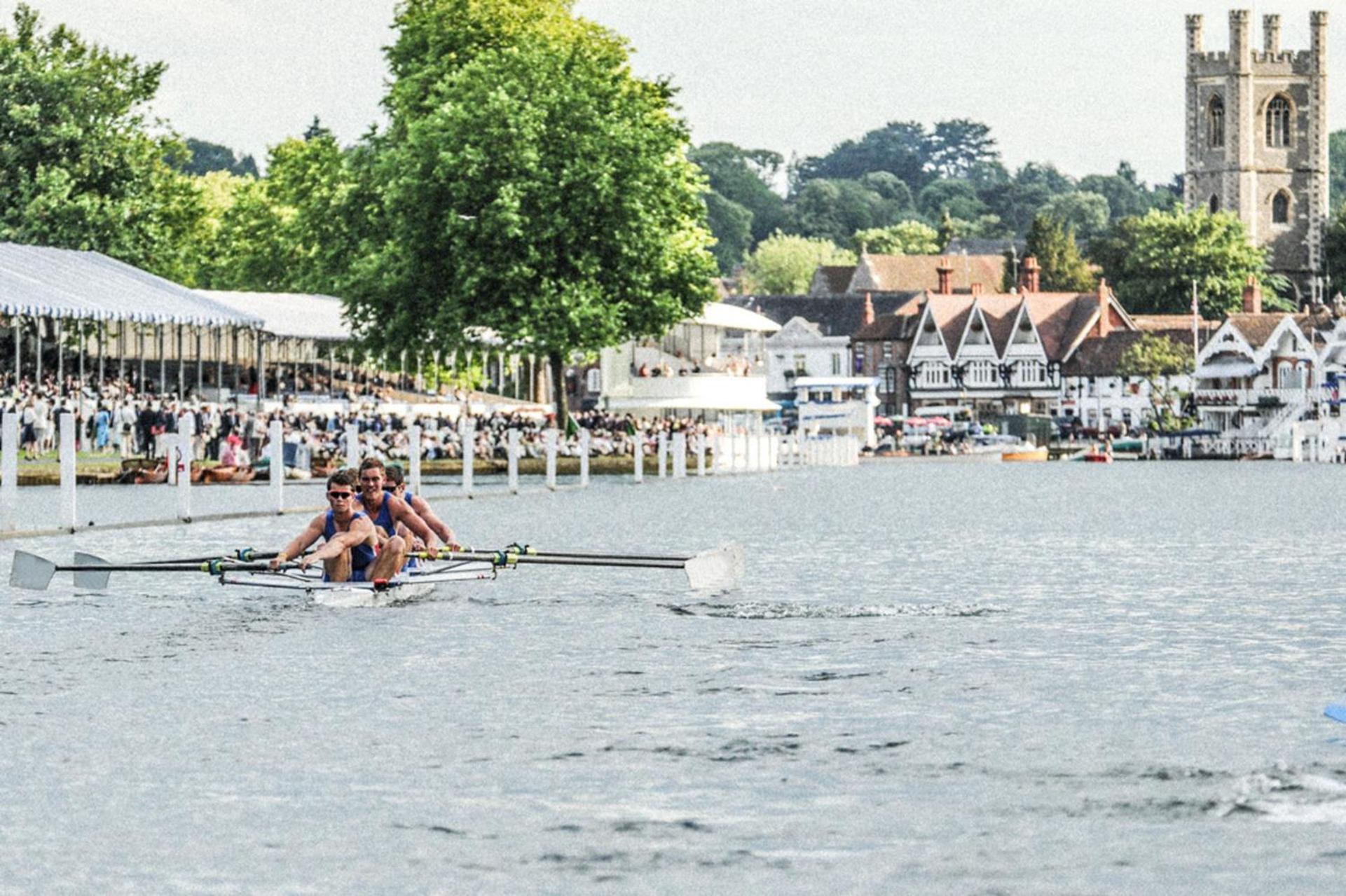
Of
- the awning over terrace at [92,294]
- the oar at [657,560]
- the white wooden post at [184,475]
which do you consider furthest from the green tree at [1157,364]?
the oar at [657,560]

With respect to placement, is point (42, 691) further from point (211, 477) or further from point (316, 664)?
A: point (211, 477)

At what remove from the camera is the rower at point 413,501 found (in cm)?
2558

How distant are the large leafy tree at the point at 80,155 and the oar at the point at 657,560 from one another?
2586 inches

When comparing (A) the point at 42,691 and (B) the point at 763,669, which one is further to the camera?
(B) the point at 763,669

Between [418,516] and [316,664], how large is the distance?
20.0ft

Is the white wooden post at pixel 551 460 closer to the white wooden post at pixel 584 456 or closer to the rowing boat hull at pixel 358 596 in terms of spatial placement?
the white wooden post at pixel 584 456

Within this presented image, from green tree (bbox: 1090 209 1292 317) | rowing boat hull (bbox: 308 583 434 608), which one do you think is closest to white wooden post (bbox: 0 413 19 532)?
rowing boat hull (bbox: 308 583 434 608)

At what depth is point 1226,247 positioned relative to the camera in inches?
7712

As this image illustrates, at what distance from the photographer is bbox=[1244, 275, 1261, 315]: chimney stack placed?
183375 mm

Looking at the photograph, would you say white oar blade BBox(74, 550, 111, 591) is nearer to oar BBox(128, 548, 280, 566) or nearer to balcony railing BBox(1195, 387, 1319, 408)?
oar BBox(128, 548, 280, 566)

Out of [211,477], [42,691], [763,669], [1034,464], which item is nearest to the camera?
[42,691]

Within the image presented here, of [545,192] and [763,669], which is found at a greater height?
[545,192]

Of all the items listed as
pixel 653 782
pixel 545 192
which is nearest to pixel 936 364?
pixel 545 192

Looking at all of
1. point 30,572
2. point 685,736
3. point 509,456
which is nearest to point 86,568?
point 30,572
